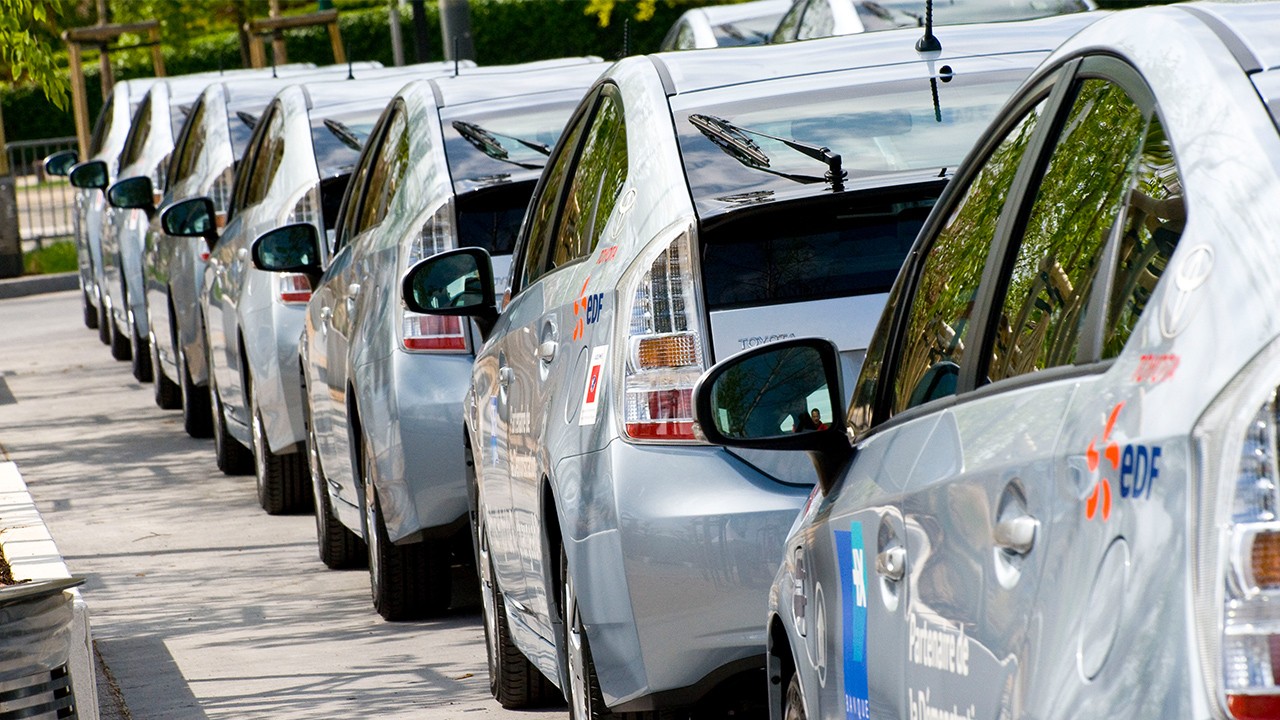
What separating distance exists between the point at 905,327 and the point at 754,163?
1555 mm

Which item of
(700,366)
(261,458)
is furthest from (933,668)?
(261,458)

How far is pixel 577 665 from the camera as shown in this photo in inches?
202

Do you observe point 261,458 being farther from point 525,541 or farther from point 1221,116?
point 1221,116

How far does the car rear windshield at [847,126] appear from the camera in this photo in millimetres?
4926

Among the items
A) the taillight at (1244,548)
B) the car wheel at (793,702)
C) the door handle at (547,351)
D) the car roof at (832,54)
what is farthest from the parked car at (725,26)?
the taillight at (1244,548)

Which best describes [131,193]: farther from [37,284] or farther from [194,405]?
[37,284]

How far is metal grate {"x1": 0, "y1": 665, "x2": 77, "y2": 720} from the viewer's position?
4.58 metres

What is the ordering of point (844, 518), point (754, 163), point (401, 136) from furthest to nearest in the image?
point (401, 136) → point (754, 163) → point (844, 518)

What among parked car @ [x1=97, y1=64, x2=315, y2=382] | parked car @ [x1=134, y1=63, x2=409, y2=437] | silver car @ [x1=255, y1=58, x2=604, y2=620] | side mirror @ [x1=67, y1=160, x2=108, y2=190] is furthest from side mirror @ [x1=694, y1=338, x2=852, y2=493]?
side mirror @ [x1=67, y1=160, x2=108, y2=190]

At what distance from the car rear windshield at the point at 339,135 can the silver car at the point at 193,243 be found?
82.5 inches

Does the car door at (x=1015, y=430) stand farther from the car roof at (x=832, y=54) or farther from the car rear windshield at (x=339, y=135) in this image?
the car rear windshield at (x=339, y=135)

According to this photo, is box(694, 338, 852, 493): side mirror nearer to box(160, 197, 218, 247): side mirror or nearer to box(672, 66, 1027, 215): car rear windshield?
box(672, 66, 1027, 215): car rear windshield

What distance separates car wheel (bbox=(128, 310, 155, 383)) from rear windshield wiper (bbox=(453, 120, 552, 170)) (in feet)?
25.8

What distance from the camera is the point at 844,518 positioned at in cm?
334
